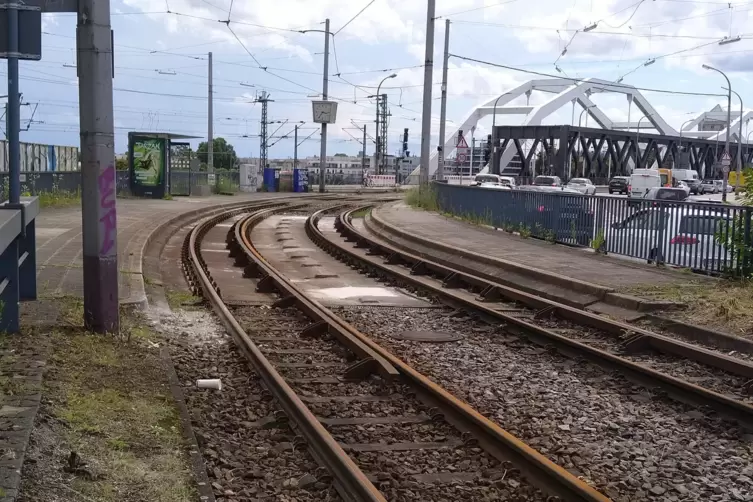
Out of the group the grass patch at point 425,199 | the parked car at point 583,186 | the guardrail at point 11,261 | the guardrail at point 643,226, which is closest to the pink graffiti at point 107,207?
the guardrail at point 11,261

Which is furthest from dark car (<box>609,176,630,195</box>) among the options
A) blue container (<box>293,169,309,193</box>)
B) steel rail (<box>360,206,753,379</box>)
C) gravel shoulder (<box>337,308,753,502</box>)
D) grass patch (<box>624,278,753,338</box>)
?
gravel shoulder (<box>337,308,753,502</box>)

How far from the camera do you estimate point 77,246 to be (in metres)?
16.9

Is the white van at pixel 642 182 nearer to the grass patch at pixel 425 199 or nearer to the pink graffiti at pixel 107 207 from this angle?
the grass patch at pixel 425 199

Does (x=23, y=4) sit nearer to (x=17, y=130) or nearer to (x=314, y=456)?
(x=17, y=130)

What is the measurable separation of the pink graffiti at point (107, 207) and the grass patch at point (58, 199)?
21.3 meters

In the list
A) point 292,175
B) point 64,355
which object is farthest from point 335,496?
point 292,175

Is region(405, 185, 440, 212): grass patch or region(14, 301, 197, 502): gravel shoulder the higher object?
region(405, 185, 440, 212): grass patch

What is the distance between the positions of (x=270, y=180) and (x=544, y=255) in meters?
40.5

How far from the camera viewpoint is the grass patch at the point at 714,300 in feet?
34.4

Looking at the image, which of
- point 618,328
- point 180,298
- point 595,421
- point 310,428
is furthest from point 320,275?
point 310,428

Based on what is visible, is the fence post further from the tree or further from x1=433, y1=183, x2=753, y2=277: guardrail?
the tree

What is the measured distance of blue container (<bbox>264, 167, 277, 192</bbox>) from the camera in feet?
185

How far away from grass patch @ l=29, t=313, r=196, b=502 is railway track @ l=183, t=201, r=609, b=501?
927 mm

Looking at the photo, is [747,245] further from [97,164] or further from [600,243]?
[97,164]
